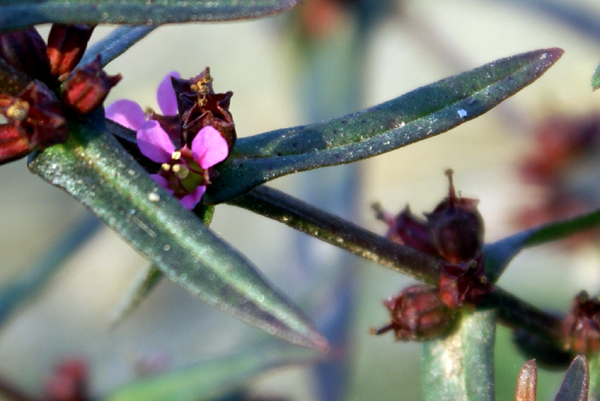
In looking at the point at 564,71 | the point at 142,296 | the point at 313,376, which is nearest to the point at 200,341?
the point at 313,376

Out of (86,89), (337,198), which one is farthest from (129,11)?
(337,198)

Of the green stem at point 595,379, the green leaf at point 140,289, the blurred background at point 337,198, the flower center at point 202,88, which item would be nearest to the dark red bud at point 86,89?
the flower center at point 202,88

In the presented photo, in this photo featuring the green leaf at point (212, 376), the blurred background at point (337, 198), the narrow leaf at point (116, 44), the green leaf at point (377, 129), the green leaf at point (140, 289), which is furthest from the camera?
the blurred background at point (337, 198)

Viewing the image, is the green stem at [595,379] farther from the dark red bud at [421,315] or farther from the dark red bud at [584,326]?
the dark red bud at [421,315]

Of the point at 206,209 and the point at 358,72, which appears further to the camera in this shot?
the point at 358,72

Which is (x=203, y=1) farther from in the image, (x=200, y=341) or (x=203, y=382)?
(x=200, y=341)

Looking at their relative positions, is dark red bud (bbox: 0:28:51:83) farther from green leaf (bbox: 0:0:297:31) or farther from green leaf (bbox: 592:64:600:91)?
green leaf (bbox: 592:64:600:91)
